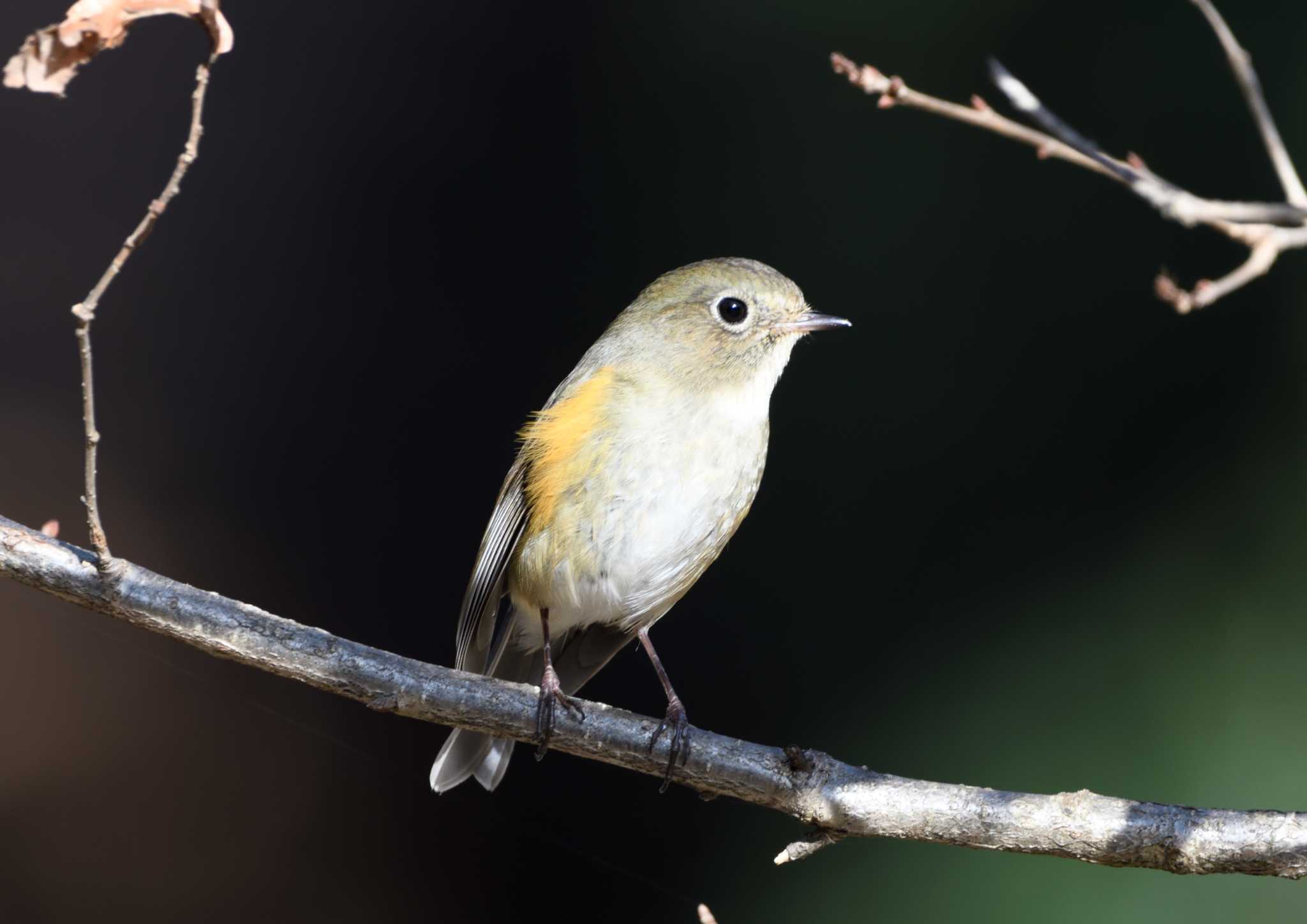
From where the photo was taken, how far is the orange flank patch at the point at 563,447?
102 inches

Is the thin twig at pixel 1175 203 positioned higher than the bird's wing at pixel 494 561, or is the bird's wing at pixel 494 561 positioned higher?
the thin twig at pixel 1175 203

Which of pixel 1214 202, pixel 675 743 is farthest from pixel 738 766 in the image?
pixel 1214 202

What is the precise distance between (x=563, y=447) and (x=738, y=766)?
719mm

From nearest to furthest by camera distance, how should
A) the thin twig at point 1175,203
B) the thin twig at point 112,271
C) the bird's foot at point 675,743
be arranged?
the thin twig at point 1175,203 → the thin twig at point 112,271 → the bird's foot at point 675,743

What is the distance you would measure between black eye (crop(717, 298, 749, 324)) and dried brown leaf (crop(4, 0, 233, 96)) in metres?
1.33

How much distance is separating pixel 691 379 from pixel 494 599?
2.16 feet

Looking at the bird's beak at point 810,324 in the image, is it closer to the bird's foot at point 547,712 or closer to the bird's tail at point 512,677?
the bird's tail at point 512,677

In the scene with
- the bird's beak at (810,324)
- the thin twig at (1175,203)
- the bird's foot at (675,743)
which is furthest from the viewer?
the bird's beak at (810,324)

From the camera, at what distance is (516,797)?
12.2 feet

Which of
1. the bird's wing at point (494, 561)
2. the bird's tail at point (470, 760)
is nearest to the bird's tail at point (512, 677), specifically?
the bird's tail at point (470, 760)

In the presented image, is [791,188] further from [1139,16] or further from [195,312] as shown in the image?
[195,312]

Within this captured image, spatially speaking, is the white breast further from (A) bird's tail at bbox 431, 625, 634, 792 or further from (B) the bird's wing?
(A) bird's tail at bbox 431, 625, 634, 792

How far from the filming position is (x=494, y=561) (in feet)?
9.14

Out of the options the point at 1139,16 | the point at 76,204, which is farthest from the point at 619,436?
the point at 1139,16
